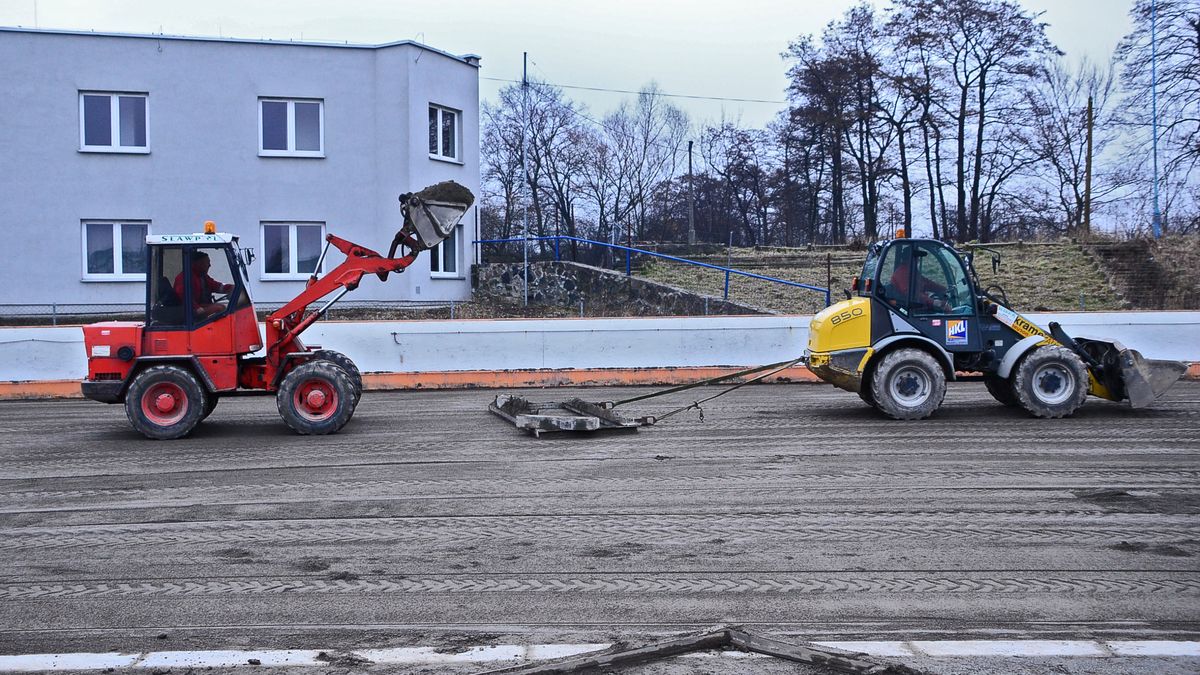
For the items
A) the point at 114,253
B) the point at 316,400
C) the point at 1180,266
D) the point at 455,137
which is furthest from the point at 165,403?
the point at 1180,266

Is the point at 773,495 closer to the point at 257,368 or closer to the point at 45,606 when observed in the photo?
the point at 45,606

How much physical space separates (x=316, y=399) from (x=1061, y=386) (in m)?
8.86

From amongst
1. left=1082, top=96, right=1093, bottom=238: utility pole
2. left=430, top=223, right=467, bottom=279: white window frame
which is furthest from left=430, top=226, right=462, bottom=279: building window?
left=1082, top=96, right=1093, bottom=238: utility pole

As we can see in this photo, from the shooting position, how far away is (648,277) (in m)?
30.5

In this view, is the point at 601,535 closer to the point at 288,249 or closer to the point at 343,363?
the point at 343,363

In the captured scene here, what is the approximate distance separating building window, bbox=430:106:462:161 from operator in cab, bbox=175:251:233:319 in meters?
17.0

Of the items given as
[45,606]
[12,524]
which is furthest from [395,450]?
[45,606]

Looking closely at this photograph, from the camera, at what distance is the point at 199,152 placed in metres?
26.9

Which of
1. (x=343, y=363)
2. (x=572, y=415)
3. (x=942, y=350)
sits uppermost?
(x=942, y=350)

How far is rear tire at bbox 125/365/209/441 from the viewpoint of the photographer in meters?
12.0

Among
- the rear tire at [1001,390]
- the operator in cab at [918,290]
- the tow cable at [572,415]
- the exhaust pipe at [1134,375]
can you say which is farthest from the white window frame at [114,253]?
the exhaust pipe at [1134,375]

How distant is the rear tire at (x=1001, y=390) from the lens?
43.1 ft

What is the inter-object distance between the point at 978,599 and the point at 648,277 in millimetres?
24774

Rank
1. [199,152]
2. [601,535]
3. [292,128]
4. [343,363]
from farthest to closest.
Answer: [292,128], [199,152], [343,363], [601,535]
